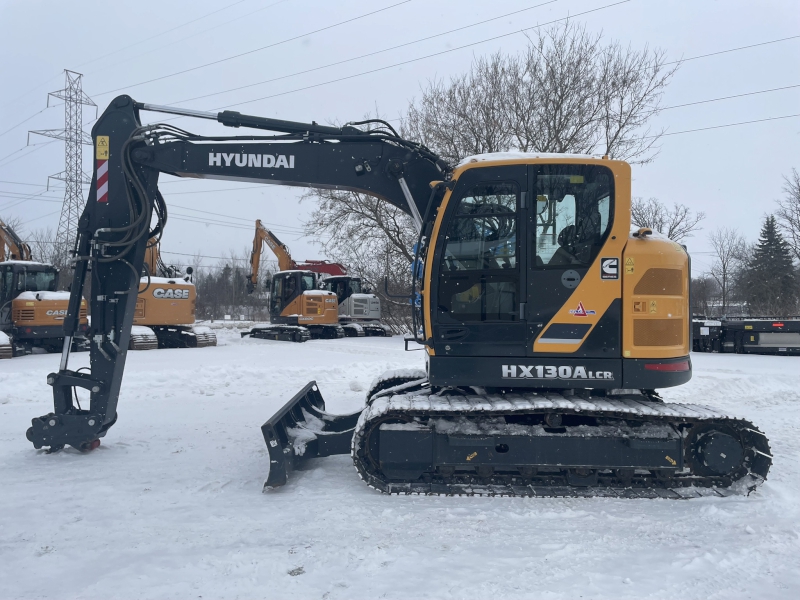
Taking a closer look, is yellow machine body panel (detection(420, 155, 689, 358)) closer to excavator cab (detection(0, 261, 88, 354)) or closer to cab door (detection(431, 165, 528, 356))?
cab door (detection(431, 165, 528, 356))

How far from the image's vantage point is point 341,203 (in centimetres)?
2553

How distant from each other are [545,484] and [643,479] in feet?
2.81

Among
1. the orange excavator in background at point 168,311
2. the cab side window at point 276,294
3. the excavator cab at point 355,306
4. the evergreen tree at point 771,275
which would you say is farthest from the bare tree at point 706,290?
the orange excavator in background at point 168,311

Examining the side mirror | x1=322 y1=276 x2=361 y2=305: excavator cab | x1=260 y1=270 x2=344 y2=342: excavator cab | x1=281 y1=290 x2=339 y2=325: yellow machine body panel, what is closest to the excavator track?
the side mirror

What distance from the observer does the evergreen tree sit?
40688 millimetres

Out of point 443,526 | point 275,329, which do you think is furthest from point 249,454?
point 275,329

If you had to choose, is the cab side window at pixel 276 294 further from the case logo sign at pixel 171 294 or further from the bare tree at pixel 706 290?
the bare tree at pixel 706 290

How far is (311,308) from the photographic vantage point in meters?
25.5

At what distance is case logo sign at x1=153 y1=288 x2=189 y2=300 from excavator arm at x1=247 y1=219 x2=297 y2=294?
193 inches

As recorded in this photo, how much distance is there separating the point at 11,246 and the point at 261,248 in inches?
387

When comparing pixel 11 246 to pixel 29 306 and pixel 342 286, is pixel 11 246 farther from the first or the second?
pixel 342 286

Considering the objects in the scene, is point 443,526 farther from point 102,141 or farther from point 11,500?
point 102,141

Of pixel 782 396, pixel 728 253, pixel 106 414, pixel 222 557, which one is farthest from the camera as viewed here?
pixel 728 253

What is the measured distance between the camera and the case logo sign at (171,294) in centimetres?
2038
